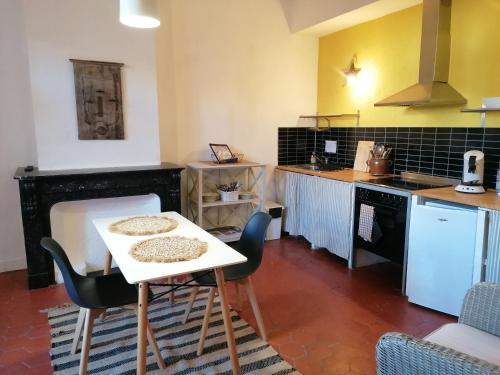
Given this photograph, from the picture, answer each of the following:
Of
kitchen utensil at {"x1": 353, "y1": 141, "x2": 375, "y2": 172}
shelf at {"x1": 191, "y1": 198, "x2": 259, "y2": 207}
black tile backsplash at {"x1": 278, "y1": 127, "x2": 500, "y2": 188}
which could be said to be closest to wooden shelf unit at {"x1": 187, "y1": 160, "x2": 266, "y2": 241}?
shelf at {"x1": 191, "y1": 198, "x2": 259, "y2": 207}

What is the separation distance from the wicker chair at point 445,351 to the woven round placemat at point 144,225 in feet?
4.98

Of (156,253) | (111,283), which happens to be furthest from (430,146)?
(111,283)

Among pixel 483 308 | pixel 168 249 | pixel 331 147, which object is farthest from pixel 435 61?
pixel 168 249

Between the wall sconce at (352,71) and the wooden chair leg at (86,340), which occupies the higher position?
the wall sconce at (352,71)

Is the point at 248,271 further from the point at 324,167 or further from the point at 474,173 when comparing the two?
the point at 324,167

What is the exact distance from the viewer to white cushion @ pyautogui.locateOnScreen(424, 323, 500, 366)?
145cm

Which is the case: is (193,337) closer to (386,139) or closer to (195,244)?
(195,244)

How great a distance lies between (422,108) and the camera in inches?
134

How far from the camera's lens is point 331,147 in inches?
177

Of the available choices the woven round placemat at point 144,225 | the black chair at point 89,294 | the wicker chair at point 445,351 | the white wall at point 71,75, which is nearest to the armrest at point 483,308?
the wicker chair at point 445,351

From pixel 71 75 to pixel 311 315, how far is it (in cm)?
273

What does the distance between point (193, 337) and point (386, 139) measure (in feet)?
8.86

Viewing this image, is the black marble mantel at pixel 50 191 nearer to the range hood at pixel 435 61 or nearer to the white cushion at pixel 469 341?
the range hood at pixel 435 61

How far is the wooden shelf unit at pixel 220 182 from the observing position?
149 inches
